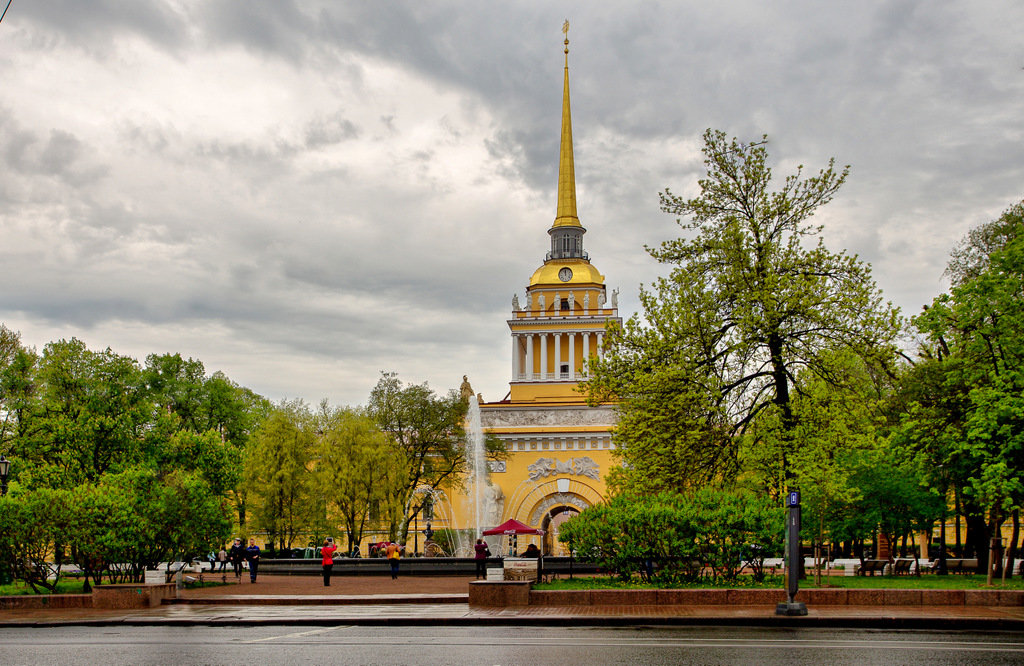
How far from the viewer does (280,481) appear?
4403cm

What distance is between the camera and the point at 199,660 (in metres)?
Answer: 12.5

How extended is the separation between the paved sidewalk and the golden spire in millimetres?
52918

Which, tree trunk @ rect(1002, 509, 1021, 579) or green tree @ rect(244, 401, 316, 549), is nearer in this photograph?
tree trunk @ rect(1002, 509, 1021, 579)

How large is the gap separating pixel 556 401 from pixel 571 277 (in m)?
12.4

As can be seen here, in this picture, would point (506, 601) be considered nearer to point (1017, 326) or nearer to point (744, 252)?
point (744, 252)

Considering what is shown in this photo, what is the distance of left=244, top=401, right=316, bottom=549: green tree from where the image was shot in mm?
43750

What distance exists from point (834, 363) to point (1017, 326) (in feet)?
15.8

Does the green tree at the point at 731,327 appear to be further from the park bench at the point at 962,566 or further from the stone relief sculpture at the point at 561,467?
the stone relief sculpture at the point at 561,467

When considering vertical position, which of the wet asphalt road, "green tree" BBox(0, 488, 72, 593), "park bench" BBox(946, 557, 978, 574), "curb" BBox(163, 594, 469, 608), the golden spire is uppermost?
the golden spire

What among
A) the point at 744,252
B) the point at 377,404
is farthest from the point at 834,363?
the point at 377,404

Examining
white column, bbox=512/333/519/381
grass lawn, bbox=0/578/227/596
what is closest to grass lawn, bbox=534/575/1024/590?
grass lawn, bbox=0/578/227/596

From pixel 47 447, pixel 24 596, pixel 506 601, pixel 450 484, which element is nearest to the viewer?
pixel 506 601

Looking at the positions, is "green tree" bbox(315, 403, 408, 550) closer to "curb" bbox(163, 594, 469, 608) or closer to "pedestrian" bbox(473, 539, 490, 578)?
"pedestrian" bbox(473, 539, 490, 578)

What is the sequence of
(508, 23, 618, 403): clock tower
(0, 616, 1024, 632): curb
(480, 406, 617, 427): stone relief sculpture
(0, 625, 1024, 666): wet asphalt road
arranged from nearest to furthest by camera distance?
(0, 625, 1024, 666): wet asphalt road < (0, 616, 1024, 632): curb < (480, 406, 617, 427): stone relief sculpture < (508, 23, 618, 403): clock tower
